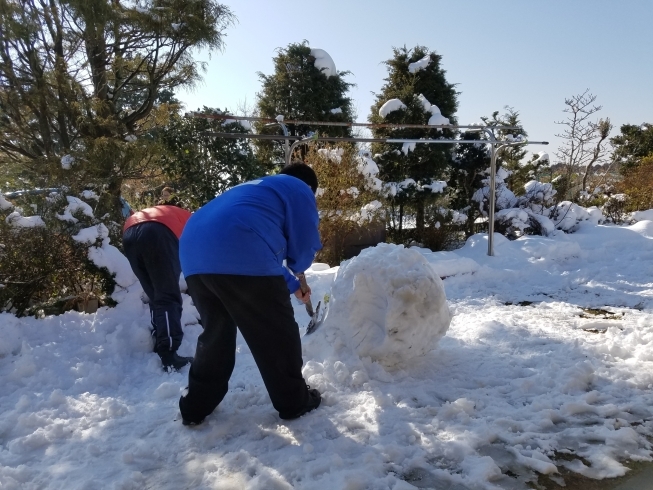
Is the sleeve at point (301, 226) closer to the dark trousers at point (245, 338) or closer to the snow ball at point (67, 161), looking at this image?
the dark trousers at point (245, 338)

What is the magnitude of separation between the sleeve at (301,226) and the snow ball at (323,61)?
1170cm

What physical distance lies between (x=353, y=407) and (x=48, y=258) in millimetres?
2973

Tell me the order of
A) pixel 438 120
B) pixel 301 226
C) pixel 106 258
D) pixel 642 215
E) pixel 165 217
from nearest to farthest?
pixel 301 226, pixel 165 217, pixel 106 258, pixel 438 120, pixel 642 215

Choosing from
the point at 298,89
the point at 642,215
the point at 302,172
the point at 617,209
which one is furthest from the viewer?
the point at 298,89

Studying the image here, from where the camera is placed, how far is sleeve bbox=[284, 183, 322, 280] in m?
2.57

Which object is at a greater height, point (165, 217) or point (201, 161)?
point (201, 161)

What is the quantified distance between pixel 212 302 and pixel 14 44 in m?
8.50

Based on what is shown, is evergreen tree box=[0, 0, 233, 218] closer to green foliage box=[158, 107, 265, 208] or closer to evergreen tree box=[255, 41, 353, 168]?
green foliage box=[158, 107, 265, 208]

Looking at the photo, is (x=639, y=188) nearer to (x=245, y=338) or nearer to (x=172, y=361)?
(x=172, y=361)

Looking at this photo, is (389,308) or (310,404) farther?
(389,308)

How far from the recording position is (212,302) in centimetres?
250

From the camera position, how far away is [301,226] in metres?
2.58

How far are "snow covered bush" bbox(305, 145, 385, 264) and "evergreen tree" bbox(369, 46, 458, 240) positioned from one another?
1.20 metres

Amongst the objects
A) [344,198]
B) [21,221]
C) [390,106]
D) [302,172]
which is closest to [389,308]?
[302,172]
